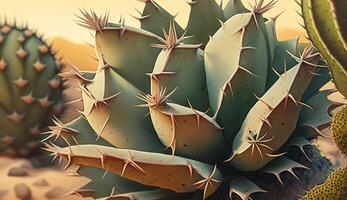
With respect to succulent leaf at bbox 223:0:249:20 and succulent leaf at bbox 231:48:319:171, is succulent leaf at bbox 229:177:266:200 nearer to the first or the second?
succulent leaf at bbox 231:48:319:171

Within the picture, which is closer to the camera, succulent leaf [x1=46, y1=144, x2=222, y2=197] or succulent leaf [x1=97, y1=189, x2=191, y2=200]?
succulent leaf [x1=46, y1=144, x2=222, y2=197]

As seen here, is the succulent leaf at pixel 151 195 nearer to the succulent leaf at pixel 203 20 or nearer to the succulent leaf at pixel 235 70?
the succulent leaf at pixel 235 70

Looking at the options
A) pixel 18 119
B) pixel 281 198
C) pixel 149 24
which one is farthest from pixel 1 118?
pixel 281 198

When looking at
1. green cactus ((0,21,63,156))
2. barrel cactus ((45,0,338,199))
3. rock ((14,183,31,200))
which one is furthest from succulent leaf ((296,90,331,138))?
green cactus ((0,21,63,156))

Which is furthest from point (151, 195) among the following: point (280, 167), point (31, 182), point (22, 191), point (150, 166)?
point (31, 182)

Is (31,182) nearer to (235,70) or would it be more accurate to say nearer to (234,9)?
(234,9)

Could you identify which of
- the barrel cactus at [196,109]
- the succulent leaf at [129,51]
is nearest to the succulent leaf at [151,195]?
the barrel cactus at [196,109]
